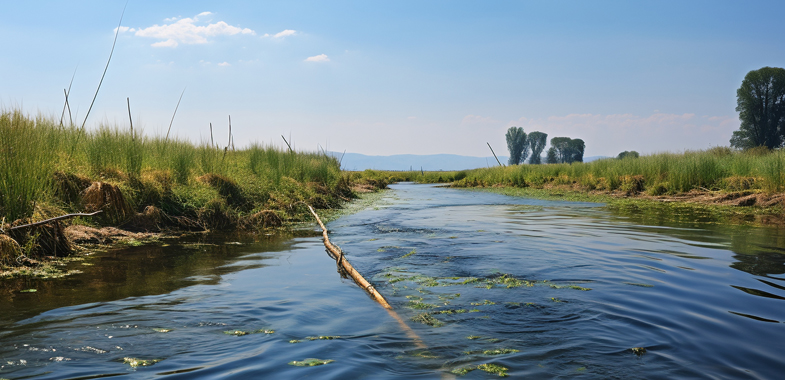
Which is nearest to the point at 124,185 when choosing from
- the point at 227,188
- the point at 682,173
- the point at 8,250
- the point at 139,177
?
the point at 139,177

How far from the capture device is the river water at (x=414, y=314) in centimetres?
269

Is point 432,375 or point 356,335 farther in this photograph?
point 356,335

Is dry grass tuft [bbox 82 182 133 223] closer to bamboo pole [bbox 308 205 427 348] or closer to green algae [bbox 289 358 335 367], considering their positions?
bamboo pole [bbox 308 205 427 348]

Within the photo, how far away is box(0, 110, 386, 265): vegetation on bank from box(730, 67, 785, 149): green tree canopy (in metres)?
46.0

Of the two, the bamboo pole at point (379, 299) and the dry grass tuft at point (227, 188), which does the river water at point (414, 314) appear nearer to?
the bamboo pole at point (379, 299)

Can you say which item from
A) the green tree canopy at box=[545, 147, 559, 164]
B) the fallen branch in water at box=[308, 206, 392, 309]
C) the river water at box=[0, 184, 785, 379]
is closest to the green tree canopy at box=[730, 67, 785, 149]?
the river water at box=[0, 184, 785, 379]

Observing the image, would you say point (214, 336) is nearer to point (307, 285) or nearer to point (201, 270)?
point (307, 285)

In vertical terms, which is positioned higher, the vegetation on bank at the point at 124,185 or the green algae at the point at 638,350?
the vegetation on bank at the point at 124,185

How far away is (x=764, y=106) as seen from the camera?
41.8m

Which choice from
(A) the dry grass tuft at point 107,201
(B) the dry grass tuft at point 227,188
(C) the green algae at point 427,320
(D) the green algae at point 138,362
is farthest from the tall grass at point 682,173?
(A) the dry grass tuft at point 107,201

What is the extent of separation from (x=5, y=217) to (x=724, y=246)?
9377 millimetres

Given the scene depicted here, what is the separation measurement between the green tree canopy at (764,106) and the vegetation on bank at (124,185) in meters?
46.0

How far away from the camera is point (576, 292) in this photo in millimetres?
4352

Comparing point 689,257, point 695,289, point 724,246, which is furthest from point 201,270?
point 724,246
